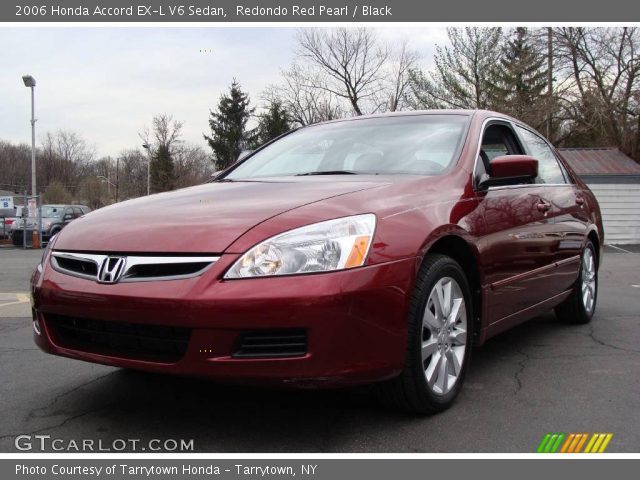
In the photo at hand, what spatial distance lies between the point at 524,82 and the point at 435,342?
99.7ft

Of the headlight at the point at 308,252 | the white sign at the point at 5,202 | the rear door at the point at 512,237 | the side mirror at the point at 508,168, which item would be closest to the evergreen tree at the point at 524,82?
the white sign at the point at 5,202

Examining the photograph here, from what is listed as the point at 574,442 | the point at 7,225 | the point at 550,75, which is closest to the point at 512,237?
the point at 574,442

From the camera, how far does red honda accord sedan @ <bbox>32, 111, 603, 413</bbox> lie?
2.32m

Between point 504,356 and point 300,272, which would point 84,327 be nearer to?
point 300,272

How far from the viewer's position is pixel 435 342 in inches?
113

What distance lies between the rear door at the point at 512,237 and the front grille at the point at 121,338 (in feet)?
5.56

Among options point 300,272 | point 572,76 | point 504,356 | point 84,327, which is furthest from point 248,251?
point 572,76

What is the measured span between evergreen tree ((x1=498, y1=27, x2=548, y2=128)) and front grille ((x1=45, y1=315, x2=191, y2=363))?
25578 mm

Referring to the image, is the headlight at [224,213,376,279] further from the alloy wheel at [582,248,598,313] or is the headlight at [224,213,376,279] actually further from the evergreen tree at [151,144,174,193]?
the evergreen tree at [151,144,174,193]

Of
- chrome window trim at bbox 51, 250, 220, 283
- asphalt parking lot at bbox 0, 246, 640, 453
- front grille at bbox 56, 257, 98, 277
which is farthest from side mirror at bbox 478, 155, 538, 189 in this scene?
front grille at bbox 56, 257, 98, 277

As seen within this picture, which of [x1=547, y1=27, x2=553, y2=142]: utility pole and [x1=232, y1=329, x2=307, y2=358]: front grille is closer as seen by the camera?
[x1=232, y1=329, x2=307, y2=358]: front grille

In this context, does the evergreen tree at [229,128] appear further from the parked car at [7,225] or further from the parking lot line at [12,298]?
the parking lot line at [12,298]

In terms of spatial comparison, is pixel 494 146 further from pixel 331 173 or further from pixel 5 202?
pixel 5 202

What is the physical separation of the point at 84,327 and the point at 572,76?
2774 centimetres
